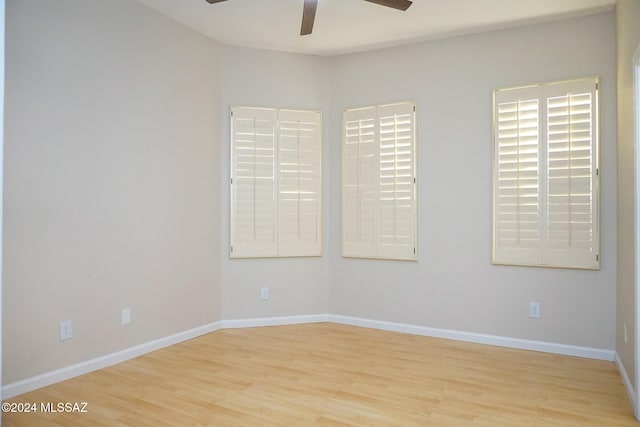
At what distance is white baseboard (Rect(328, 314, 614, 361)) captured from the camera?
3553mm

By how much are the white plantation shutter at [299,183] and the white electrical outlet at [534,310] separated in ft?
6.50

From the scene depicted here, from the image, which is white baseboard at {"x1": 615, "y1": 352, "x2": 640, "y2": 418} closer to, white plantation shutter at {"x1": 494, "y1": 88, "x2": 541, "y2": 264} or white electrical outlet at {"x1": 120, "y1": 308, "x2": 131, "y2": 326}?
white plantation shutter at {"x1": 494, "y1": 88, "x2": 541, "y2": 264}

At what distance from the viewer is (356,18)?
3.75 meters

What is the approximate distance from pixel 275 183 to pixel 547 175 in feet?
7.86

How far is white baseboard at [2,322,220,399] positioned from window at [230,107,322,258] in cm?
84

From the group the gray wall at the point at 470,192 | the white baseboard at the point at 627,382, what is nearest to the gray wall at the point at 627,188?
the white baseboard at the point at 627,382

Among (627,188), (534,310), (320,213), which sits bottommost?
(534,310)

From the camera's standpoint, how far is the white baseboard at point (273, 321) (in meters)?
4.39

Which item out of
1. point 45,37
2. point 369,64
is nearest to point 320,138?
point 369,64

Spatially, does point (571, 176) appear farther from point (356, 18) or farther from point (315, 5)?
point (315, 5)

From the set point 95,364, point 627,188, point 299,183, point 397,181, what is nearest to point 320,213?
point 299,183

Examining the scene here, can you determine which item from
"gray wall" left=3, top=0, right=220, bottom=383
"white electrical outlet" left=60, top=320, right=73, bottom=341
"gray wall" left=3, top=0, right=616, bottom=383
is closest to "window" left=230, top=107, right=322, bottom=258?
"gray wall" left=3, top=0, right=616, bottom=383

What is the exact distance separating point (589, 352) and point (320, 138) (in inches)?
118

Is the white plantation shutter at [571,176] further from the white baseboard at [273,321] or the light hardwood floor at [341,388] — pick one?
the white baseboard at [273,321]
